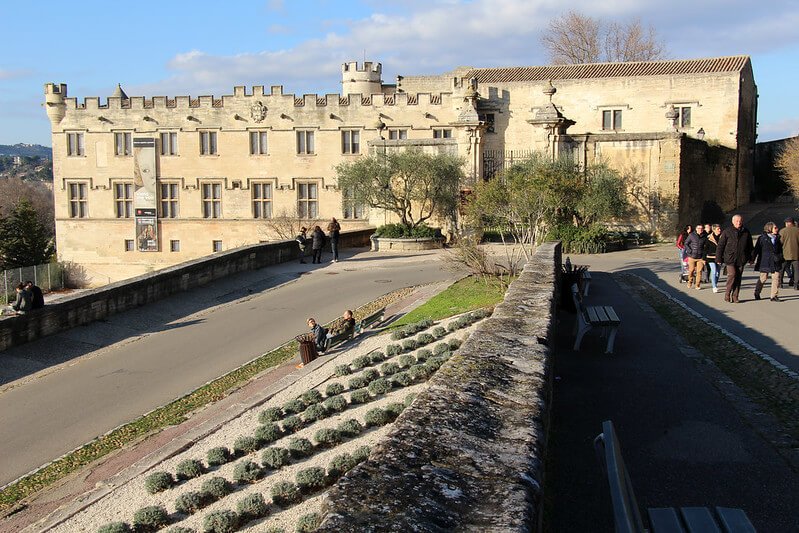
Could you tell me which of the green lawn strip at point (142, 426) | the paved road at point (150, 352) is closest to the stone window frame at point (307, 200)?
the paved road at point (150, 352)

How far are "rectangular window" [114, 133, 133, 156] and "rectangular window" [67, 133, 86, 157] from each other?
7.77 feet

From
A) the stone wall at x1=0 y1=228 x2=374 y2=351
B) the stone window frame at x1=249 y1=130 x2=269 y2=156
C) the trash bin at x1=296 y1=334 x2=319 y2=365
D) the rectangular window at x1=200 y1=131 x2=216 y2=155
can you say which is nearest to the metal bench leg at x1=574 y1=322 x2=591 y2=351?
the trash bin at x1=296 y1=334 x2=319 y2=365

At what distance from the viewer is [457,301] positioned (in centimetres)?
1593

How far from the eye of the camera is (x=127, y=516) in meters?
7.36

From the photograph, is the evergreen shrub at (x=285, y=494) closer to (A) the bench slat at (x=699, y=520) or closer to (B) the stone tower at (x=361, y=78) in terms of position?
(A) the bench slat at (x=699, y=520)

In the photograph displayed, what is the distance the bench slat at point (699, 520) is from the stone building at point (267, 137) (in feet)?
127

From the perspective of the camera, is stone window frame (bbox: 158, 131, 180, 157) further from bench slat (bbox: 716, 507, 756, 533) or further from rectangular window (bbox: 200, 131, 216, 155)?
bench slat (bbox: 716, 507, 756, 533)

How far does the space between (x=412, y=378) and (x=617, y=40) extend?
61444 mm

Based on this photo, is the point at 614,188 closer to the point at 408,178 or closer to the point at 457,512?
the point at 408,178

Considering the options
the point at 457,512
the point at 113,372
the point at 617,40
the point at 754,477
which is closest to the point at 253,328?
the point at 113,372

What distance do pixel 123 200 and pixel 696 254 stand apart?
125ft

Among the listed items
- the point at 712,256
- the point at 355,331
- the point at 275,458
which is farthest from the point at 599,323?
the point at 712,256

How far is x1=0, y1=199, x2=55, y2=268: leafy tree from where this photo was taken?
4853 centimetres

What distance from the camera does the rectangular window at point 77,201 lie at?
47031mm
